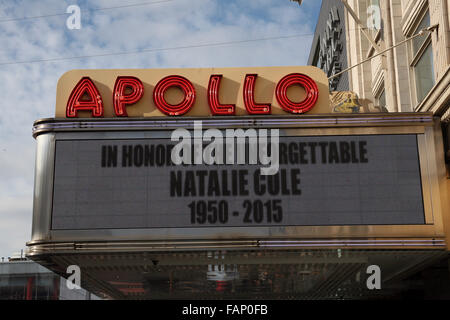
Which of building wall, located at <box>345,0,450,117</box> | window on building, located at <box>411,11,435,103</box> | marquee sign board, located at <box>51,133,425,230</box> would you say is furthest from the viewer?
window on building, located at <box>411,11,435,103</box>

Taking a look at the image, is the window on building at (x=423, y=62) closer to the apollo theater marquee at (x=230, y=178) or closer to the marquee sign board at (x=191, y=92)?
the apollo theater marquee at (x=230, y=178)

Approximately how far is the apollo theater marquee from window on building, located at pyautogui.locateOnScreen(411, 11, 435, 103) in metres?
4.05

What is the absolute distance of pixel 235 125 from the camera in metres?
13.9

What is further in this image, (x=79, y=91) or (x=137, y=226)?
(x=79, y=91)

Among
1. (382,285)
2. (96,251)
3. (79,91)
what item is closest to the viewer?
(96,251)

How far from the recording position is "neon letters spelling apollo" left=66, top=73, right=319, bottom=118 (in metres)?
14.3

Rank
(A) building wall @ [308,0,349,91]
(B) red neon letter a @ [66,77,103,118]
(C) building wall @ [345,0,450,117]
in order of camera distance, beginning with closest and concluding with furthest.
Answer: (B) red neon letter a @ [66,77,103,118] < (C) building wall @ [345,0,450,117] < (A) building wall @ [308,0,349,91]

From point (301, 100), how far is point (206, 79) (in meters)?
2.52

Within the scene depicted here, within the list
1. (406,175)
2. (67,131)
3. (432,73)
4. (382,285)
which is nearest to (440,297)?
(382,285)

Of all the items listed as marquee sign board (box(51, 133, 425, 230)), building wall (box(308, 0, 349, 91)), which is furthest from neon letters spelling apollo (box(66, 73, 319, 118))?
building wall (box(308, 0, 349, 91))

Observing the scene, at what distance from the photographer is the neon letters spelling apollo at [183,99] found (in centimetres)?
1426

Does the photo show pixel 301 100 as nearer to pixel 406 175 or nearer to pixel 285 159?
pixel 285 159

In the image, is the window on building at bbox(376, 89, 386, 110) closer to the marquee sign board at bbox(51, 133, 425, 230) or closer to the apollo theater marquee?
the apollo theater marquee

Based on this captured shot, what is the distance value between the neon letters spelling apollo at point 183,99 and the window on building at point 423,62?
15.9 feet
